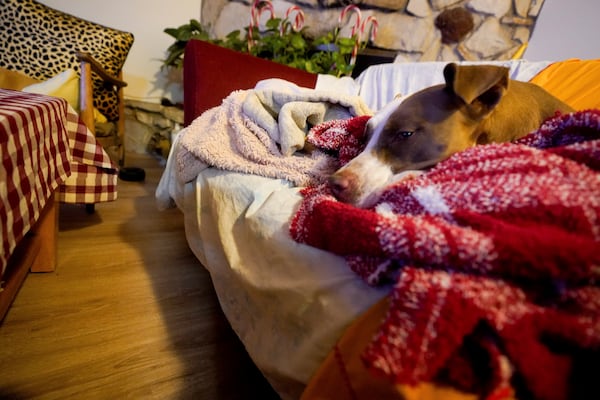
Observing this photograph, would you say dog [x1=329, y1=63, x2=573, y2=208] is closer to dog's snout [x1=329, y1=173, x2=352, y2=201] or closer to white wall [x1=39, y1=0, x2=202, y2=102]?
dog's snout [x1=329, y1=173, x2=352, y2=201]

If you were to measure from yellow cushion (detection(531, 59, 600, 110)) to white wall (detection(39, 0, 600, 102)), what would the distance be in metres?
1.48

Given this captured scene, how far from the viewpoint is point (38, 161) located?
706 mm

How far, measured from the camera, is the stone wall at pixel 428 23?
251 cm

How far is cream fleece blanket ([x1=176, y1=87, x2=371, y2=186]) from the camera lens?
2.40 feet

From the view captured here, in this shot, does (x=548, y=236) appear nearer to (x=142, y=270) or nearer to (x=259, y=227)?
(x=259, y=227)

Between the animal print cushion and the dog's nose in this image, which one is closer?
the dog's nose

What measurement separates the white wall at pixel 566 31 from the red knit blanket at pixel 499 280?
2.49m

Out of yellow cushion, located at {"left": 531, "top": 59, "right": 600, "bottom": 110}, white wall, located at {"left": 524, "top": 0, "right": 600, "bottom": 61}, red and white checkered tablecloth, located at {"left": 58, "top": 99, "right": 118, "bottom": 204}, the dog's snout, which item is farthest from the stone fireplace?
the dog's snout

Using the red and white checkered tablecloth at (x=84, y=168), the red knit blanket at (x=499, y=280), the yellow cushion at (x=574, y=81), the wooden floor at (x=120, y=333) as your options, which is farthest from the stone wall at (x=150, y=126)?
the red knit blanket at (x=499, y=280)

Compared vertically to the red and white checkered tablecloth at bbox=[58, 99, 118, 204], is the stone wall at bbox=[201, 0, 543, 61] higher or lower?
higher

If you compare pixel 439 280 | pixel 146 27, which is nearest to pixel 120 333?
pixel 439 280

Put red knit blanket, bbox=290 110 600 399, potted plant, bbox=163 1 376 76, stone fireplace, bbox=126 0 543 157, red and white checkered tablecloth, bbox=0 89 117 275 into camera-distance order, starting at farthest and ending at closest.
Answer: stone fireplace, bbox=126 0 543 157, potted plant, bbox=163 1 376 76, red and white checkered tablecloth, bbox=0 89 117 275, red knit blanket, bbox=290 110 600 399

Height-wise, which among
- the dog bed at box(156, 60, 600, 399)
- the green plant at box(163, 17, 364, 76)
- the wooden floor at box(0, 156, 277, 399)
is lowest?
the wooden floor at box(0, 156, 277, 399)

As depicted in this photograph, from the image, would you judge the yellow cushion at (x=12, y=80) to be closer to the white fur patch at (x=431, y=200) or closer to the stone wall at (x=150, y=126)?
the stone wall at (x=150, y=126)
